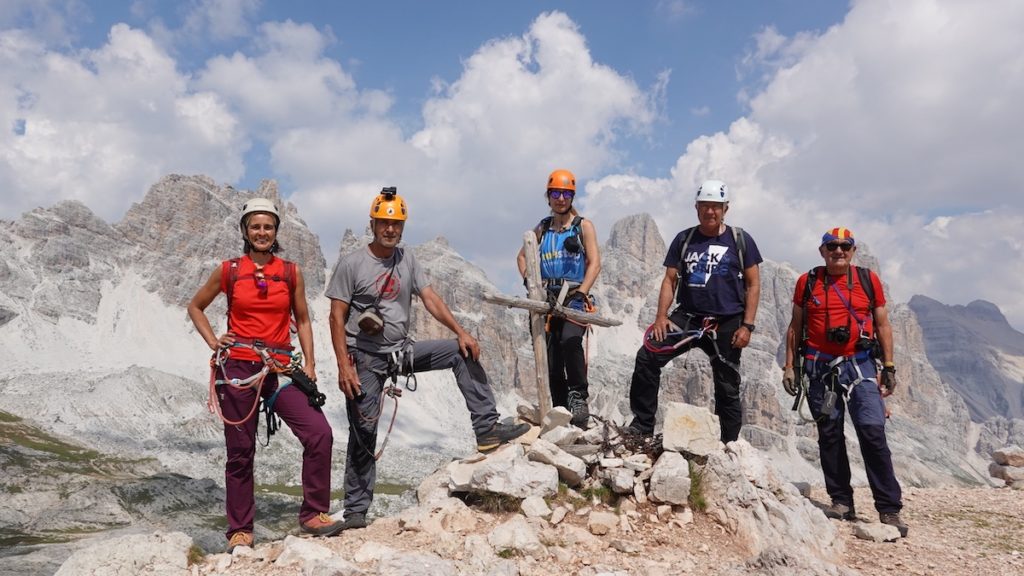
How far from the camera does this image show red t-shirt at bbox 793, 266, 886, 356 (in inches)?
471

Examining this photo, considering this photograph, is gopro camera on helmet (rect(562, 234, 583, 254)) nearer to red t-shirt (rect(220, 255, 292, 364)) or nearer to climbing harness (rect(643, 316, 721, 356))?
climbing harness (rect(643, 316, 721, 356))

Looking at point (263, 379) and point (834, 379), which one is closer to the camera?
point (263, 379)

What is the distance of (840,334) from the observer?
11891 millimetres

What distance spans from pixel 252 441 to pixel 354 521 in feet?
6.58

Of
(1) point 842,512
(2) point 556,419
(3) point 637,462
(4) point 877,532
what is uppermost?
(2) point 556,419

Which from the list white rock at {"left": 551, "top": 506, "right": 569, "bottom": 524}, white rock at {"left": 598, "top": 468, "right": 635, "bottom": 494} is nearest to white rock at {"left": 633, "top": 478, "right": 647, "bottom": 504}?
white rock at {"left": 598, "top": 468, "right": 635, "bottom": 494}

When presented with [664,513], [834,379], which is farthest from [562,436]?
[834,379]

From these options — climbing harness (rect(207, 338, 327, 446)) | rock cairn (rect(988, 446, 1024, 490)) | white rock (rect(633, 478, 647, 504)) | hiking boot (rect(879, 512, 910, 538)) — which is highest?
climbing harness (rect(207, 338, 327, 446))

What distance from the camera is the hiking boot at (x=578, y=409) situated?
12883 mm

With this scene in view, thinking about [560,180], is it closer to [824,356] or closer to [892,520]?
[824,356]

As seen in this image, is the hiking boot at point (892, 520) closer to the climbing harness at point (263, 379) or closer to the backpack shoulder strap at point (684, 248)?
the backpack shoulder strap at point (684, 248)

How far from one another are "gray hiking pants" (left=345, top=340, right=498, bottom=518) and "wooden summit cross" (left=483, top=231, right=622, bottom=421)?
1.48 meters

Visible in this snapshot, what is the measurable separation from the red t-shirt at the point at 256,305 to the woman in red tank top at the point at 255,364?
1 cm

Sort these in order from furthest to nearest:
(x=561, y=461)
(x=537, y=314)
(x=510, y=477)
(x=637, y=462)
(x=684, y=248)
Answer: (x=537, y=314), (x=684, y=248), (x=637, y=462), (x=561, y=461), (x=510, y=477)
